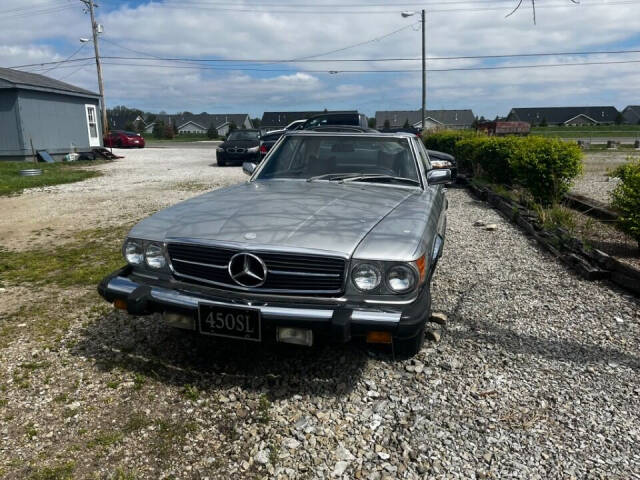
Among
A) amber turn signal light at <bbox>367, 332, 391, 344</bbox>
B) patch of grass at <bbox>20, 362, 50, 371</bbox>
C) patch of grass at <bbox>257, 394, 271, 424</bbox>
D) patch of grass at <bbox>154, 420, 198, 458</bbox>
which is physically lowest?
patch of grass at <bbox>257, 394, 271, 424</bbox>

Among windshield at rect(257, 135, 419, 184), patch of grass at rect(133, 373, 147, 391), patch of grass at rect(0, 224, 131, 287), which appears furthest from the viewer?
patch of grass at rect(0, 224, 131, 287)

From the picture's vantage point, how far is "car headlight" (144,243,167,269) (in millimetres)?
3070

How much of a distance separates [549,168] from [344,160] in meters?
5.26

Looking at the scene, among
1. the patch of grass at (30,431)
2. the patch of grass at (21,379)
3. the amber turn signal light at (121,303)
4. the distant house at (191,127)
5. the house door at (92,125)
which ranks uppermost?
the distant house at (191,127)

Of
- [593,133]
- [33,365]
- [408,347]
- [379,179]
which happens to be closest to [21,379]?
[33,365]

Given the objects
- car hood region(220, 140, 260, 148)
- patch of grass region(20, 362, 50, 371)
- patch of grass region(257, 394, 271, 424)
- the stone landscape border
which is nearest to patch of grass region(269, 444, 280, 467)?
patch of grass region(257, 394, 271, 424)

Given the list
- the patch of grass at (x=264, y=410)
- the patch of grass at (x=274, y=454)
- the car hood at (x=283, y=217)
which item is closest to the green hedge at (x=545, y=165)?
the car hood at (x=283, y=217)

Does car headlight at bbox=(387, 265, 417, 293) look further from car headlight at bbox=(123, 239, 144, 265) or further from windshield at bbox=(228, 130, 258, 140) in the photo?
windshield at bbox=(228, 130, 258, 140)

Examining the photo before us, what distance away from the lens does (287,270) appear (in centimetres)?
276

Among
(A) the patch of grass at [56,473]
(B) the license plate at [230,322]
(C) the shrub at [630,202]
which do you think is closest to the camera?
(A) the patch of grass at [56,473]

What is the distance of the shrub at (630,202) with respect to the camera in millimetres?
5215

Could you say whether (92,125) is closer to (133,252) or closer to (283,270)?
(133,252)

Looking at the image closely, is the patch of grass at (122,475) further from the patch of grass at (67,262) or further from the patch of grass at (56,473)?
the patch of grass at (67,262)

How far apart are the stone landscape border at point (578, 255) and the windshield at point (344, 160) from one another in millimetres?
2238
